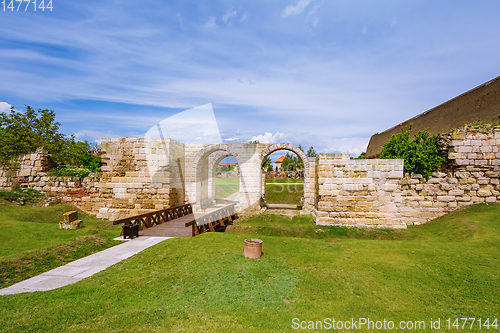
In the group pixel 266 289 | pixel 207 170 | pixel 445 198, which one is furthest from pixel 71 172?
pixel 445 198

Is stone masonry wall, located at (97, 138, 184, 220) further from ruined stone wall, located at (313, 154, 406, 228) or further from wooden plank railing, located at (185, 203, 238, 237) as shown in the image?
ruined stone wall, located at (313, 154, 406, 228)

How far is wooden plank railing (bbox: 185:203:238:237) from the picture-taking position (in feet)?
31.6

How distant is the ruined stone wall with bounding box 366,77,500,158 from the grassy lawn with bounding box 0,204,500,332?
11.3 metres

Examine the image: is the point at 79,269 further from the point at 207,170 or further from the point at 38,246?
the point at 207,170

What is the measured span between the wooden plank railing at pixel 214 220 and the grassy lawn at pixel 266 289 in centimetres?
123

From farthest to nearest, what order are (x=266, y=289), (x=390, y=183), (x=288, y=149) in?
(x=288, y=149) → (x=390, y=183) → (x=266, y=289)

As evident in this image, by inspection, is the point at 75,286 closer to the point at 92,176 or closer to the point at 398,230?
the point at 92,176

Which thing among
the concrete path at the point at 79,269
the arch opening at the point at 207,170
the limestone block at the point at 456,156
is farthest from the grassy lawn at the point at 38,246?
the limestone block at the point at 456,156

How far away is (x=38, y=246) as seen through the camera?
6.97 m

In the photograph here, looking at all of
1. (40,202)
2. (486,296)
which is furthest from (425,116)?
(40,202)

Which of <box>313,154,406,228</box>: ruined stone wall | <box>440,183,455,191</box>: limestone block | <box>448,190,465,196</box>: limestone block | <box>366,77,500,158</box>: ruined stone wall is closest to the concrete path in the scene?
<box>313,154,406,228</box>: ruined stone wall

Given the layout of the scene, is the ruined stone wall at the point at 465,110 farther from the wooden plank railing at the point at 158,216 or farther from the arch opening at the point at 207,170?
the wooden plank railing at the point at 158,216

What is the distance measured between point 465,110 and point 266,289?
21.0m

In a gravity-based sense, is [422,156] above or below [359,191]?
above
